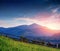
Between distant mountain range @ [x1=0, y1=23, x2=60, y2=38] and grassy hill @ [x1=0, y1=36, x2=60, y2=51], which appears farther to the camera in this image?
distant mountain range @ [x1=0, y1=23, x2=60, y2=38]

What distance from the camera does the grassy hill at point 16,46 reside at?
525cm

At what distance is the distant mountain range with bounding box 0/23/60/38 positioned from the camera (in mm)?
5820

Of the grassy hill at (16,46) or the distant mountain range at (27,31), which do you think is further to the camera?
the distant mountain range at (27,31)

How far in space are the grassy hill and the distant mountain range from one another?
0.71 feet

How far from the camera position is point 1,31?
5789mm

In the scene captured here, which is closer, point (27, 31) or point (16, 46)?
Result: point (16, 46)

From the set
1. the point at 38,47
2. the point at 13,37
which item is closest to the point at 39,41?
the point at 38,47

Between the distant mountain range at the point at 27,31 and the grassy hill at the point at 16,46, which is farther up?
the distant mountain range at the point at 27,31

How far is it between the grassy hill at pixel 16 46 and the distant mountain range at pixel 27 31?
0.71 ft

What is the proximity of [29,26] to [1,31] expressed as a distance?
73cm

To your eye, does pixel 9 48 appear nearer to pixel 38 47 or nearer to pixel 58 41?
pixel 38 47

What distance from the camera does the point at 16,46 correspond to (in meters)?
5.42

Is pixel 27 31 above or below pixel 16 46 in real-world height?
above

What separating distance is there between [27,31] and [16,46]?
0.64 m
